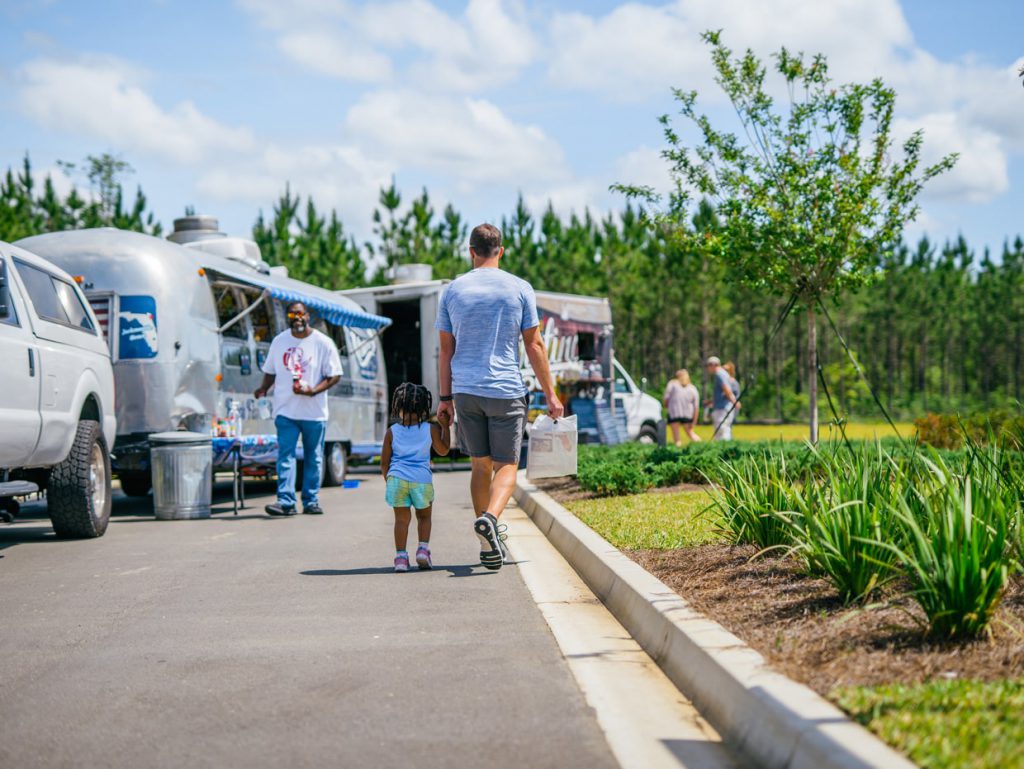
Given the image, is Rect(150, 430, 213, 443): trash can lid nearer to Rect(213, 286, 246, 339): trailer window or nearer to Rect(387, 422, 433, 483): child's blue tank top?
Rect(213, 286, 246, 339): trailer window

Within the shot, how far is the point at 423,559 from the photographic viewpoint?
294 inches

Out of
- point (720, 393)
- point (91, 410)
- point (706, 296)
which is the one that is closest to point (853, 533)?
point (91, 410)

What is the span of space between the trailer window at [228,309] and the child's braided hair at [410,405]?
582cm

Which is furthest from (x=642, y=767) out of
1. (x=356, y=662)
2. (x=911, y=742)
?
(x=356, y=662)

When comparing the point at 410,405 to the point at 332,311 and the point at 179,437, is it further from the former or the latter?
the point at 332,311

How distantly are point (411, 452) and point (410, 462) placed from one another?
0.07 metres

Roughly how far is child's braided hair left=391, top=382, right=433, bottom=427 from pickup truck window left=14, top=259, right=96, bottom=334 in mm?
3050

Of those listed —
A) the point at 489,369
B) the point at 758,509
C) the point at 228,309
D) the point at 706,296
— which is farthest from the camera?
the point at 706,296

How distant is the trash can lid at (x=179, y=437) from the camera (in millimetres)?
11078

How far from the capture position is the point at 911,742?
303 cm

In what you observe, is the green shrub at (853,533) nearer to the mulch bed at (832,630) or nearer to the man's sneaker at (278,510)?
the mulch bed at (832,630)

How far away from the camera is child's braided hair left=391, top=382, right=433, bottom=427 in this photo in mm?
7473

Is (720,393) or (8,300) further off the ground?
(8,300)

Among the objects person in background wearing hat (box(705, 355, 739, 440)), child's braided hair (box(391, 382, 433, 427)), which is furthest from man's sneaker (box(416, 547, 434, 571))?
person in background wearing hat (box(705, 355, 739, 440))
